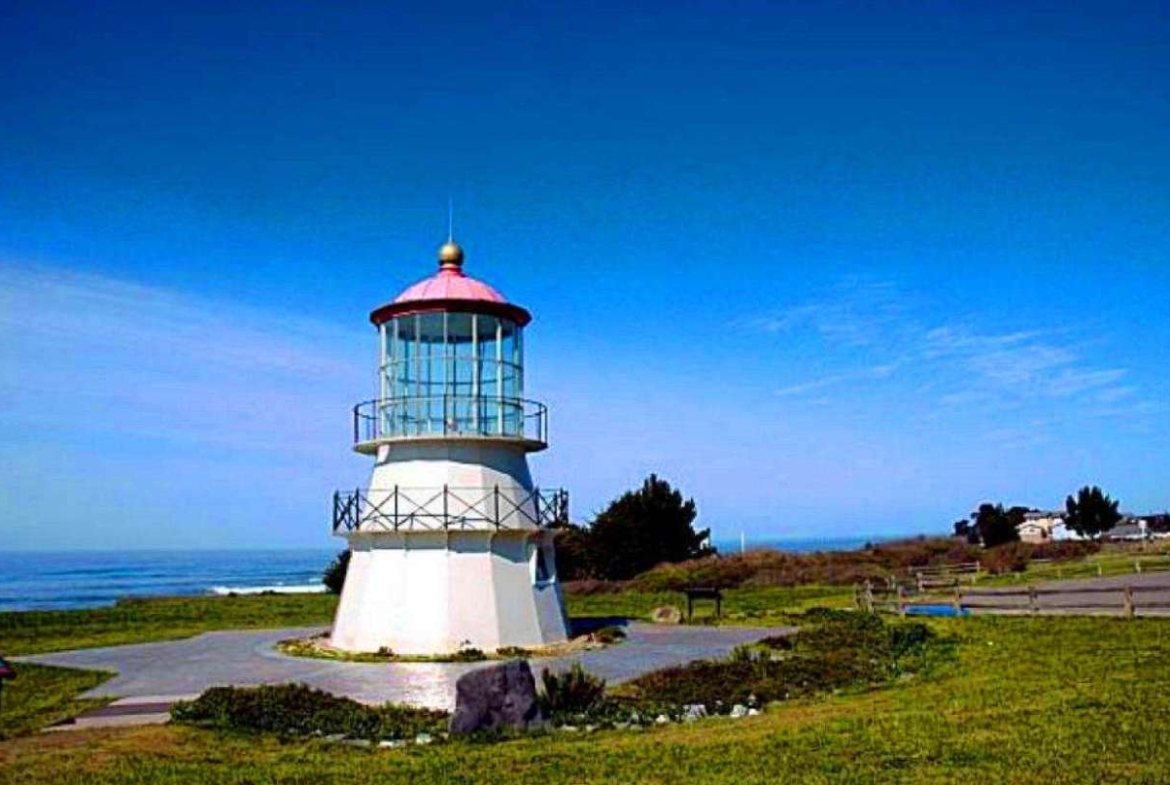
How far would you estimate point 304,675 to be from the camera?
17453 millimetres

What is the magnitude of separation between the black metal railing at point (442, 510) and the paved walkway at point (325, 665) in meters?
2.69

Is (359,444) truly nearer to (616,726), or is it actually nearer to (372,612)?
(372,612)

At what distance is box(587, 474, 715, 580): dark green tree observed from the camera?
163 ft

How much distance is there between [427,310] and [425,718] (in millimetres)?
9564

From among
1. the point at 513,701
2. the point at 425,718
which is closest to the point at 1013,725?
the point at 513,701

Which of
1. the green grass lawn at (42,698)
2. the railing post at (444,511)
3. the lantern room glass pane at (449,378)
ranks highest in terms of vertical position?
the lantern room glass pane at (449,378)

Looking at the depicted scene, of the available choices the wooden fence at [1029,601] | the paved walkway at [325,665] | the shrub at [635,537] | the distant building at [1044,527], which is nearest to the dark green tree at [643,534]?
the shrub at [635,537]

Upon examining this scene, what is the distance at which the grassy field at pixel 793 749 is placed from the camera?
966 centimetres

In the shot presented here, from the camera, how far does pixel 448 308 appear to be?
2055cm

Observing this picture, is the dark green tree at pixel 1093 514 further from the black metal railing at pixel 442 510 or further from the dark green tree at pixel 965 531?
the black metal railing at pixel 442 510

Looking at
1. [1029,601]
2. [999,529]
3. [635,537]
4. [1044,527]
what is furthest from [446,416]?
[1044,527]

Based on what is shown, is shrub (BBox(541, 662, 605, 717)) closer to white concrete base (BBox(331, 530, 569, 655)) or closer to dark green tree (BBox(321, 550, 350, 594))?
white concrete base (BBox(331, 530, 569, 655))

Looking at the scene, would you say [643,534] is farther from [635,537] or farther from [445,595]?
[445,595]

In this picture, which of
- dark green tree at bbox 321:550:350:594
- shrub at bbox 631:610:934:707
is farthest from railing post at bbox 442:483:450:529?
dark green tree at bbox 321:550:350:594
